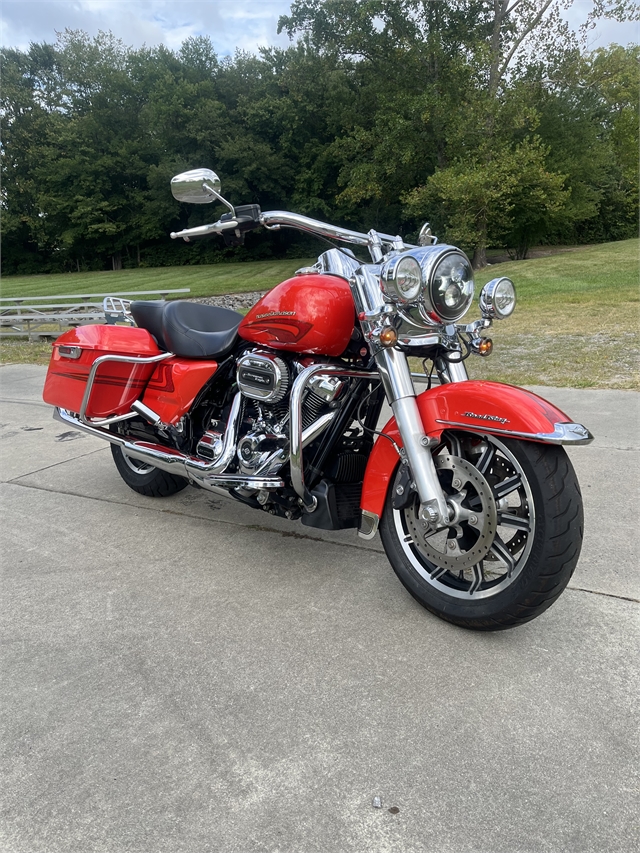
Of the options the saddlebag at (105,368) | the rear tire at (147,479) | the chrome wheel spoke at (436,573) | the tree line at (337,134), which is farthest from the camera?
the tree line at (337,134)

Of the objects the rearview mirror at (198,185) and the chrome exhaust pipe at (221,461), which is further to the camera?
the chrome exhaust pipe at (221,461)

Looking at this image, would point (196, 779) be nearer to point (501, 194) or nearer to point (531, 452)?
point (531, 452)

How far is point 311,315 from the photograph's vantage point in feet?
8.54

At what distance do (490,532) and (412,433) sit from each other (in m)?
0.45

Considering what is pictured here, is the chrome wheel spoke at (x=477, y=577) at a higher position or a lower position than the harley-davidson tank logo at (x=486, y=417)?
lower

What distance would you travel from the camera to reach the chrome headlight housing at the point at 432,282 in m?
2.20

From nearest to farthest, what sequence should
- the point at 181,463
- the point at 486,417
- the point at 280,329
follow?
the point at 486,417, the point at 280,329, the point at 181,463

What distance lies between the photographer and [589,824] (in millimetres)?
1561

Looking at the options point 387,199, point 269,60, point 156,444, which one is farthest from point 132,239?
point 156,444

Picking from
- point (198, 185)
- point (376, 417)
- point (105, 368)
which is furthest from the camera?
point (105, 368)

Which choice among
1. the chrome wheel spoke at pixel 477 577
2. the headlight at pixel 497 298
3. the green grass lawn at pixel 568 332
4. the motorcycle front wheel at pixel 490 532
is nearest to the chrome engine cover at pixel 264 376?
the motorcycle front wheel at pixel 490 532

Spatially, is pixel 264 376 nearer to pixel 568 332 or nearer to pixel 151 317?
pixel 151 317

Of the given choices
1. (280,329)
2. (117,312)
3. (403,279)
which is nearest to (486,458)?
(403,279)

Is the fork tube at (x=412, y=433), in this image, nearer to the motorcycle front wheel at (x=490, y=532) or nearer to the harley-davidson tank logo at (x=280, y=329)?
the motorcycle front wheel at (x=490, y=532)
